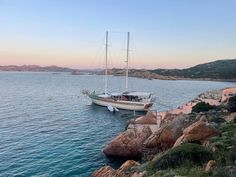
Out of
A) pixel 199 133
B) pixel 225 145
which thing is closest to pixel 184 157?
pixel 225 145

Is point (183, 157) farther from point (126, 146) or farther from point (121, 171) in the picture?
point (126, 146)

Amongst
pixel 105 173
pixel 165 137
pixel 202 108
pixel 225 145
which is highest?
pixel 225 145

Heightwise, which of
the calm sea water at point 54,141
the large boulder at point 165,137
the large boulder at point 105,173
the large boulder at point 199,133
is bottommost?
the calm sea water at point 54,141

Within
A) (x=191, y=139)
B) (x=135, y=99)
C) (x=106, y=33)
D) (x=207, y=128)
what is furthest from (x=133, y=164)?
(x=106, y=33)

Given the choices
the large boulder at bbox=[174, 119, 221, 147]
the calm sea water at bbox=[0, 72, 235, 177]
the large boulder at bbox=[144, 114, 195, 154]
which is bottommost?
the calm sea water at bbox=[0, 72, 235, 177]

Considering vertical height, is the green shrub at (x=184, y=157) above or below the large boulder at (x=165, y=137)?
above

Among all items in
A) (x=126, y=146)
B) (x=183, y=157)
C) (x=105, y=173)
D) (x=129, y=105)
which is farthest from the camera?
(x=129, y=105)

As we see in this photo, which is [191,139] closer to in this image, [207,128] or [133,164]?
[207,128]

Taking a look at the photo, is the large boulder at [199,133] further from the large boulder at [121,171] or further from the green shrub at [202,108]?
the green shrub at [202,108]

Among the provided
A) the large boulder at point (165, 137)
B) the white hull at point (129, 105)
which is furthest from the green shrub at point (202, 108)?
the white hull at point (129, 105)

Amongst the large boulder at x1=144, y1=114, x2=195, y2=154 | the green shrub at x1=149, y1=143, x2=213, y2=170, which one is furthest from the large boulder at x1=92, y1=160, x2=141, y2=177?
the large boulder at x1=144, y1=114, x2=195, y2=154

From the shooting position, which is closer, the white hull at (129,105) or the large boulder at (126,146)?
the large boulder at (126,146)

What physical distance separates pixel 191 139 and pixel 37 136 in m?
20.2

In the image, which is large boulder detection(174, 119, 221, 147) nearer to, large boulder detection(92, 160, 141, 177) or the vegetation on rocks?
large boulder detection(92, 160, 141, 177)
